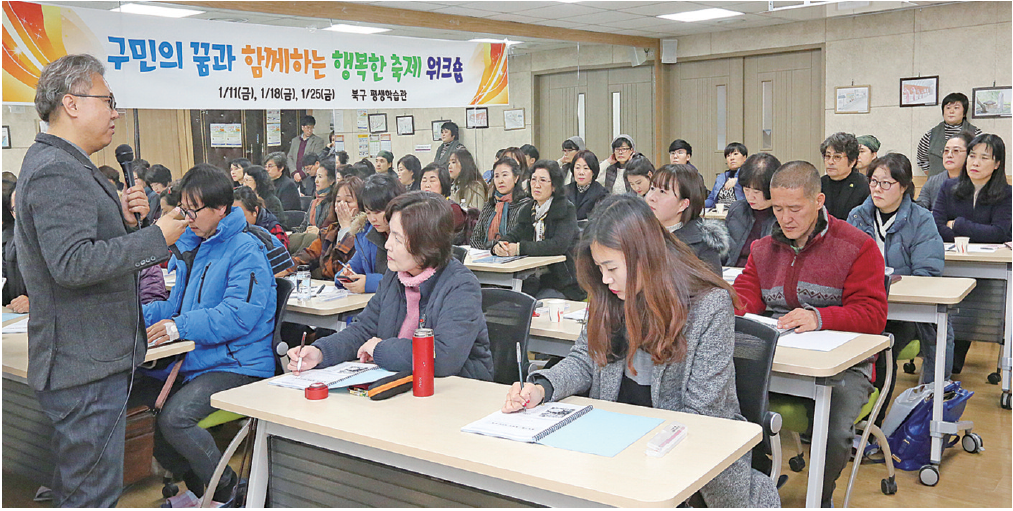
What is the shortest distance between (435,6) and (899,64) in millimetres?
5068

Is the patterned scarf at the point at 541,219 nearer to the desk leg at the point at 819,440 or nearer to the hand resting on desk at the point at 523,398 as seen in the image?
the desk leg at the point at 819,440

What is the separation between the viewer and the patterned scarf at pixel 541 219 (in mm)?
5398

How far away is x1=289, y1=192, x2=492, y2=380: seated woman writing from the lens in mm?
2438

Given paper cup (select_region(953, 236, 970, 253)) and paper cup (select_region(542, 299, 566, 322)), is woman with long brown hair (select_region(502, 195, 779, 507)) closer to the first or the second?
paper cup (select_region(542, 299, 566, 322))

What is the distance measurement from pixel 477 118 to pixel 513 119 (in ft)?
2.70

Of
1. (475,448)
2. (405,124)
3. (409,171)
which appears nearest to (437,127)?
(405,124)

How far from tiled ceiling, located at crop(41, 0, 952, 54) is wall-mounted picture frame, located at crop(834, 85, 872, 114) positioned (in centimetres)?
87

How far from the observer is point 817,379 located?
258 centimetres

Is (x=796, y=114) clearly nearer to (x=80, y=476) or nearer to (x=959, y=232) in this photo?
(x=959, y=232)

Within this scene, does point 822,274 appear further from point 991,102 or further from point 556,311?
point 991,102

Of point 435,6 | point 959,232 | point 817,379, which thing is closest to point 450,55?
point 435,6

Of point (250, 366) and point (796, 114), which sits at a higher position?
point (796, 114)

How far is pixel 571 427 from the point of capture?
6.23 feet

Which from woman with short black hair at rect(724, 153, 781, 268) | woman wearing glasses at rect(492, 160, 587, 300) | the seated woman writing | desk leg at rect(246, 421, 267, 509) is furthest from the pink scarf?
woman wearing glasses at rect(492, 160, 587, 300)
